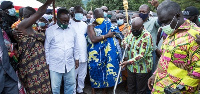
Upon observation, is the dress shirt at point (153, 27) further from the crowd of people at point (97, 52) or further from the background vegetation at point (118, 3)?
the background vegetation at point (118, 3)

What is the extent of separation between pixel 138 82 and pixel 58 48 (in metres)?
1.58

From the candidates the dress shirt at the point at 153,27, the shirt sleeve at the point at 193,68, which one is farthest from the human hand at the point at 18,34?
the dress shirt at the point at 153,27

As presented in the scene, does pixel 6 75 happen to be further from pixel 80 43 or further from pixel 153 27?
pixel 153 27

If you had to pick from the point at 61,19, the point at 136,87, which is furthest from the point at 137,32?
the point at 61,19

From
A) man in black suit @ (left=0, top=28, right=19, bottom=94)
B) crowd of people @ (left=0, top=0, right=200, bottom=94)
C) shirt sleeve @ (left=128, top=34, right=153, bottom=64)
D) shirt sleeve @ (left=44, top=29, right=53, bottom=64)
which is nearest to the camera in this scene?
crowd of people @ (left=0, top=0, right=200, bottom=94)

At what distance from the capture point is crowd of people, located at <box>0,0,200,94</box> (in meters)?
1.72

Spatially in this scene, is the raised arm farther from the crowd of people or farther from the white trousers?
the white trousers

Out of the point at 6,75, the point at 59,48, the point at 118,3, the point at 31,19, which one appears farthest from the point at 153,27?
the point at 118,3

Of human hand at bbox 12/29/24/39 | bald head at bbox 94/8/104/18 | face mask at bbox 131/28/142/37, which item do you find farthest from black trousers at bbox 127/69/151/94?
human hand at bbox 12/29/24/39

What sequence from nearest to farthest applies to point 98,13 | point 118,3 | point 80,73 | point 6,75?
point 6,75 < point 98,13 < point 80,73 < point 118,3

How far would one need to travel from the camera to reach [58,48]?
303 centimetres

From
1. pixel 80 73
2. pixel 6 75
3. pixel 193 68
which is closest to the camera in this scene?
pixel 193 68

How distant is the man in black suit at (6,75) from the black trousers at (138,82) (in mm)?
1963

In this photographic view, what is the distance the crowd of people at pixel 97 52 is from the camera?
1724 mm
